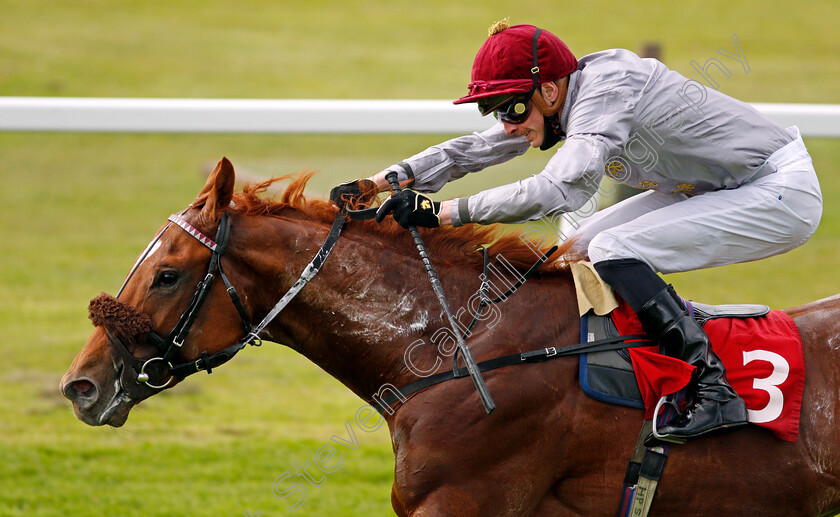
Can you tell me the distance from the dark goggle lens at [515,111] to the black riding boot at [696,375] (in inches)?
29.6

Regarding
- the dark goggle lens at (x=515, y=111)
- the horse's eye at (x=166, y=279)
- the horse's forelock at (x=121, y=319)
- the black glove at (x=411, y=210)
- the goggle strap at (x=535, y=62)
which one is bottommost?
the horse's forelock at (x=121, y=319)

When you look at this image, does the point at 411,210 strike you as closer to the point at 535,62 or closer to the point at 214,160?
the point at 535,62

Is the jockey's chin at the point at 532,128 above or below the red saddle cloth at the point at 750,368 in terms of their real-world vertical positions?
above

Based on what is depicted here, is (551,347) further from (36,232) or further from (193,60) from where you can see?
(193,60)

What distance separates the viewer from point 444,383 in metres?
2.96

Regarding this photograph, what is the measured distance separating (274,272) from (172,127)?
2438mm

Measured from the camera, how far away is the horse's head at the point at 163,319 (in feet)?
9.52

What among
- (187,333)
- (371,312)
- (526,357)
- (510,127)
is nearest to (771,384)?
(526,357)

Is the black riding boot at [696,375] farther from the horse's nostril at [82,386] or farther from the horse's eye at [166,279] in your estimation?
the horse's nostril at [82,386]

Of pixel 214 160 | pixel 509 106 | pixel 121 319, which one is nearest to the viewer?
pixel 121 319

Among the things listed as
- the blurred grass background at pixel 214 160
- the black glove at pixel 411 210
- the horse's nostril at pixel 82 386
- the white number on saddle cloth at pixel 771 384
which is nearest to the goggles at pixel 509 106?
the black glove at pixel 411 210

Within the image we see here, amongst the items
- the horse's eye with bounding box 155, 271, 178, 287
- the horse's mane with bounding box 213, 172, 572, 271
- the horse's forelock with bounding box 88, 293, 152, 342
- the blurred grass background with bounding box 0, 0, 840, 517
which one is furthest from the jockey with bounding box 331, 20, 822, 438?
the blurred grass background with bounding box 0, 0, 840, 517

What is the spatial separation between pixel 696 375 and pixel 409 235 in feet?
3.40

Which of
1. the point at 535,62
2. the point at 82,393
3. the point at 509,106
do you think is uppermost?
the point at 535,62
